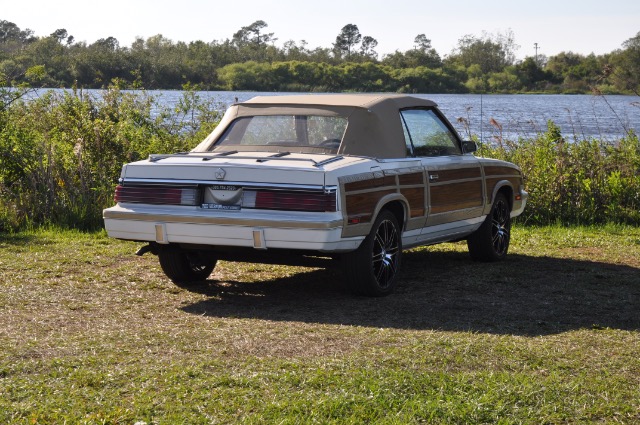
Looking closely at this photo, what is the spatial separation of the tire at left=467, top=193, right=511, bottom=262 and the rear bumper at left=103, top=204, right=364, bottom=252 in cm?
285

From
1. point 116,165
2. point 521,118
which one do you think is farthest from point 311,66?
point 116,165

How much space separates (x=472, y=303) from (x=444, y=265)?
2.31 meters

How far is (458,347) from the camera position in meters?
7.13

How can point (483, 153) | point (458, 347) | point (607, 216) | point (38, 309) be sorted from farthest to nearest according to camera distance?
1. point (483, 153)
2. point (607, 216)
3. point (38, 309)
4. point (458, 347)

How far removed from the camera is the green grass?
5.83 m

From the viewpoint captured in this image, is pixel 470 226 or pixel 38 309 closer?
pixel 38 309

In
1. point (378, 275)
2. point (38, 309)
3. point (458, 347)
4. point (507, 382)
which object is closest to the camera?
point (507, 382)

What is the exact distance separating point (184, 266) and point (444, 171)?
8.39 feet

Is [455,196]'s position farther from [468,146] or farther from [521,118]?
[521,118]

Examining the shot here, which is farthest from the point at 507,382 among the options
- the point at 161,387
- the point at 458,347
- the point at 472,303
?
the point at 472,303

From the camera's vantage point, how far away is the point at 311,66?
3273 inches

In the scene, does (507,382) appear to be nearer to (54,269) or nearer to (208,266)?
(208,266)

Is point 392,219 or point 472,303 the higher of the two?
point 392,219

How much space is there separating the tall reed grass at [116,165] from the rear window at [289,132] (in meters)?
4.51
